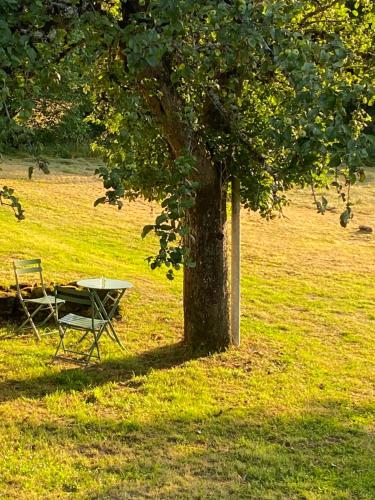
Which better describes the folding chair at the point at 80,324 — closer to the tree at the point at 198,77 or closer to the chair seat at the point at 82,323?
the chair seat at the point at 82,323

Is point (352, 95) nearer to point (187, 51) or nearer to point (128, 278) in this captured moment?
point (187, 51)

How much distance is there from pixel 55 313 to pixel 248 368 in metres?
2.56

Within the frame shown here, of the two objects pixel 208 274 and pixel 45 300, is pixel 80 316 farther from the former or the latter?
pixel 208 274

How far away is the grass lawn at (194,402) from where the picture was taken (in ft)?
17.8

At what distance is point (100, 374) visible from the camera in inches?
306

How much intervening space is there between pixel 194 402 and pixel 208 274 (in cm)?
181

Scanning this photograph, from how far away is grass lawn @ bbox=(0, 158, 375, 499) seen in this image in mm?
5418

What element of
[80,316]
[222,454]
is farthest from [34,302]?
[222,454]

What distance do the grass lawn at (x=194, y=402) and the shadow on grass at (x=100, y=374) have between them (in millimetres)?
22

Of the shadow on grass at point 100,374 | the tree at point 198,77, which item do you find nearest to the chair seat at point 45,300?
the shadow on grass at point 100,374

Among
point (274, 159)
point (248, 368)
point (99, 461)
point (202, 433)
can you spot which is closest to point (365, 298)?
point (248, 368)

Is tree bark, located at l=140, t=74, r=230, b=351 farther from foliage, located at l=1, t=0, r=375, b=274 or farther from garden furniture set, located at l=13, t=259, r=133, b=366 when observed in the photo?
foliage, located at l=1, t=0, r=375, b=274

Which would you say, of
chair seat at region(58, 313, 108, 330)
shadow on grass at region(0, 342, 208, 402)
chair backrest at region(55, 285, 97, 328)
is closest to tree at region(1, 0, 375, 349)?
chair backrest at region(55, 285, 97, 328)

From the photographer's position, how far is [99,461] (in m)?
5.64
